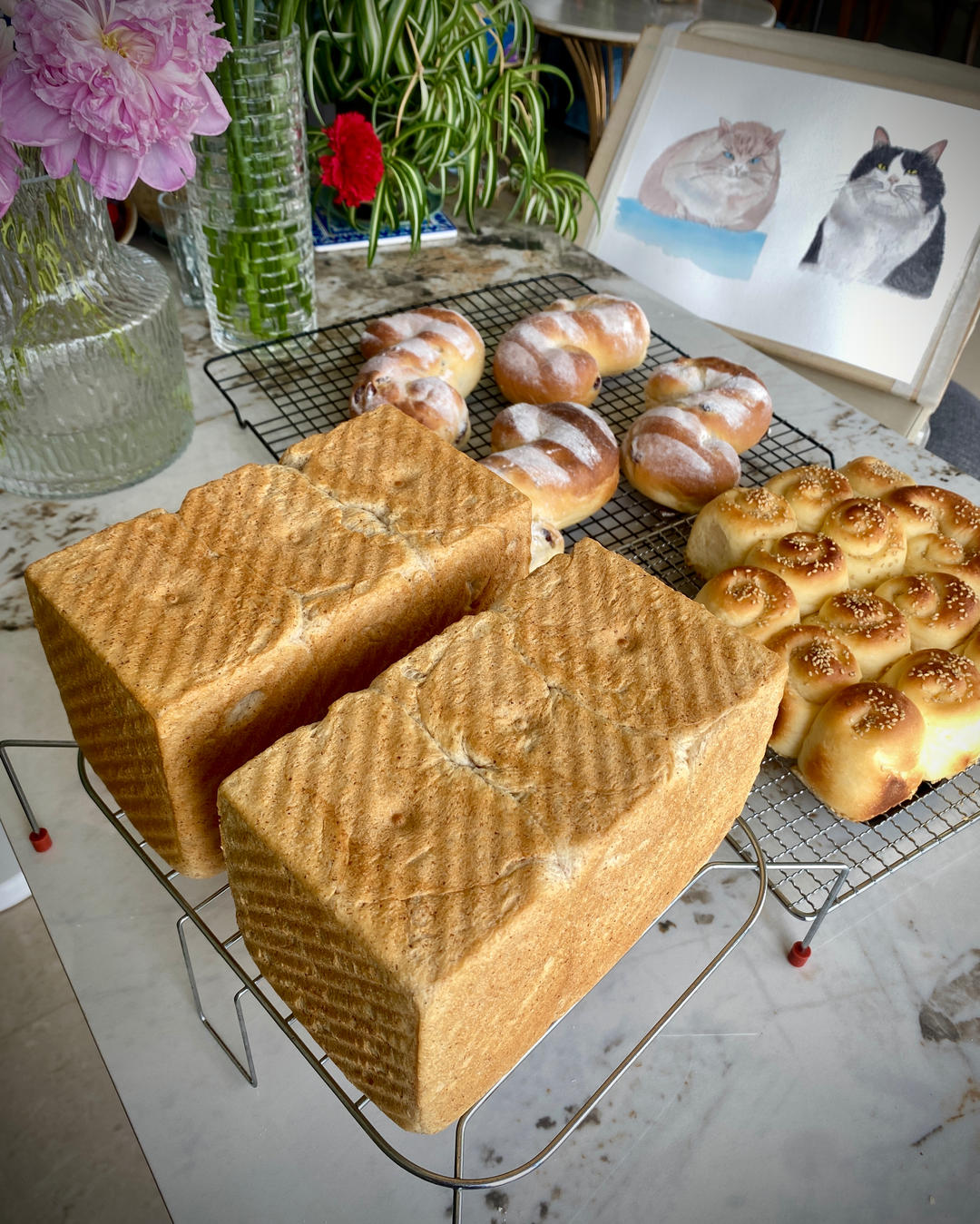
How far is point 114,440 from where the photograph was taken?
1.23m

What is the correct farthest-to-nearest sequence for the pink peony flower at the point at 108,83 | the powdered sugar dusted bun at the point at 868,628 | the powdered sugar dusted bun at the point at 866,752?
1. the powdered sugar dusted bun at the point at 868,628
2. the powdered sugar dusted bun at the point at 866,752
3. the pink peony flower at the point at 108,83

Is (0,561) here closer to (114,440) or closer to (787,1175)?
(114,440)

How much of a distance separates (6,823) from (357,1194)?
0.48m

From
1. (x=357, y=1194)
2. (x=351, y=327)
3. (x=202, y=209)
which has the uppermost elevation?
(x=202, y=209)

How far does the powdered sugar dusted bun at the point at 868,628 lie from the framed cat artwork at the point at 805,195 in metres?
0.93

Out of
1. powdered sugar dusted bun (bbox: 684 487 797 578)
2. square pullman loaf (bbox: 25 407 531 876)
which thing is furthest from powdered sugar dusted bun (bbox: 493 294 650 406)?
square pullman loaf (bbox: 25 407 531 876)

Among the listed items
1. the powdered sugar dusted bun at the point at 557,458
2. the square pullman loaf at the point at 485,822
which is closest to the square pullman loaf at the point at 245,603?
the square pullman loaf at the point at 485,822

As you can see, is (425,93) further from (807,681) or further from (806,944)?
(806,944)

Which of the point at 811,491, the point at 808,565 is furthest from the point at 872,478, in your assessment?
the point at 808,565

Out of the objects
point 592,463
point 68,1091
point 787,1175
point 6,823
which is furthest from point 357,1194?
point 68,1091

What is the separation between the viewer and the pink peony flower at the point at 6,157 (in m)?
0.82

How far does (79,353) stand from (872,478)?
0.98 m

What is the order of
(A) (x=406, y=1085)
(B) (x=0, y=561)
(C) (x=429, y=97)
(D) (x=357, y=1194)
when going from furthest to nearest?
(C) (x=429, y=97)
(B) (x=0, y=561)
(D) (x=357, y=1194)
(A) (x=406, y=1085)

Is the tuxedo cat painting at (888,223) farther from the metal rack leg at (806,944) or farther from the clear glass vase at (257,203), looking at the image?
the metal rack leg at (806,944)
